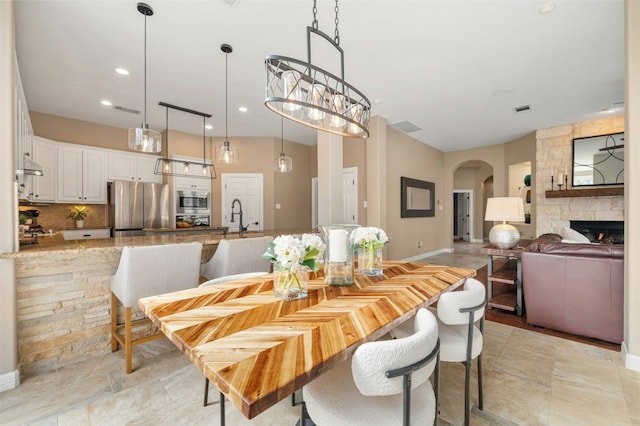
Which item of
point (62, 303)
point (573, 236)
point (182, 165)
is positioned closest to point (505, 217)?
point (573, 236)

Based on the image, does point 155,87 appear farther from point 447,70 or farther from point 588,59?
point 588,59

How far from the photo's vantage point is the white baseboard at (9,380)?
1.80 meters

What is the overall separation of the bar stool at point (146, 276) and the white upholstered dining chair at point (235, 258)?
198 millimetres

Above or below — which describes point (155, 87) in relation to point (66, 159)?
above

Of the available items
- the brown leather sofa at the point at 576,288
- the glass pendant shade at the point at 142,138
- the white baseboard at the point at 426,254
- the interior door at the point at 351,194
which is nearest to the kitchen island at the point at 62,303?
the glass pendant shade at the point at 142,138

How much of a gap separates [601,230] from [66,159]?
9489 mm

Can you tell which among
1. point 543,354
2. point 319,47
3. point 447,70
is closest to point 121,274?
point 319,47

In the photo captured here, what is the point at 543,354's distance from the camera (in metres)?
2.18

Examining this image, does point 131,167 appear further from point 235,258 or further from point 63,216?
point 235,258

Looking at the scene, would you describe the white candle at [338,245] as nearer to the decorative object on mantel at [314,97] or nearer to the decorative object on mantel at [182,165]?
the decorative object on mantel at [314,97]

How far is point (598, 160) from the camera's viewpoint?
511cm

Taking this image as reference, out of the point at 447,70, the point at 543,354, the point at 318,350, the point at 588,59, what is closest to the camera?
the point at 318,350

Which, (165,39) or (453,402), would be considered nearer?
(453,402)

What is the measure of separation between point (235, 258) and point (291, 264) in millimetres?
1304
